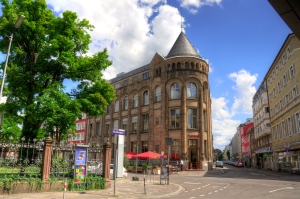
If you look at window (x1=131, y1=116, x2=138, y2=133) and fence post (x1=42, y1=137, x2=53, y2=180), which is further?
window (x1=131, y1=116, x2=138, y2=133)

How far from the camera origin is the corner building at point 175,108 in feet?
122

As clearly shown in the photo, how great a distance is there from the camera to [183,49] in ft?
133

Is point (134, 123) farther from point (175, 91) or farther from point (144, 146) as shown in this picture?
point (175, 91)

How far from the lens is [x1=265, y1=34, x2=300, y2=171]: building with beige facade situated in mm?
32259

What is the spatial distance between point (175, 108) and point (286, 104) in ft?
53.7

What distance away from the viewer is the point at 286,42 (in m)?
34.8

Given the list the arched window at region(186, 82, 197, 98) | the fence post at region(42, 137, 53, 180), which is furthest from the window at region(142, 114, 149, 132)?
the fence post at region(42, 137, 53, 180)

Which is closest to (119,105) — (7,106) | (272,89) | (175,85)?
(175,85)

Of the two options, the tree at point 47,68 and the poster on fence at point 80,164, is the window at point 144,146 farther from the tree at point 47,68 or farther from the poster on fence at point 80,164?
the poster on fence at point 80,164

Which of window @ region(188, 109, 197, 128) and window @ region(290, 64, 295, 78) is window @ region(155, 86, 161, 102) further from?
window @ region(290, 64, 295, 78)

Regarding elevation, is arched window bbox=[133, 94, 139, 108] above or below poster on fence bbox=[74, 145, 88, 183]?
above

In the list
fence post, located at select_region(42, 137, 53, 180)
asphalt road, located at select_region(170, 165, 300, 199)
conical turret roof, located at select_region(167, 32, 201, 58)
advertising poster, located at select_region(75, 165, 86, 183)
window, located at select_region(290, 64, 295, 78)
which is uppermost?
conical turret roof, located at select_region(167, 32, 201, 58)

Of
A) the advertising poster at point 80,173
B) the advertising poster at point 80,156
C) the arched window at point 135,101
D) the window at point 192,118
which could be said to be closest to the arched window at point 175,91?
the window at point 192,118

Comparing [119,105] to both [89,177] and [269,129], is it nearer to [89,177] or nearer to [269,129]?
[269,129]
